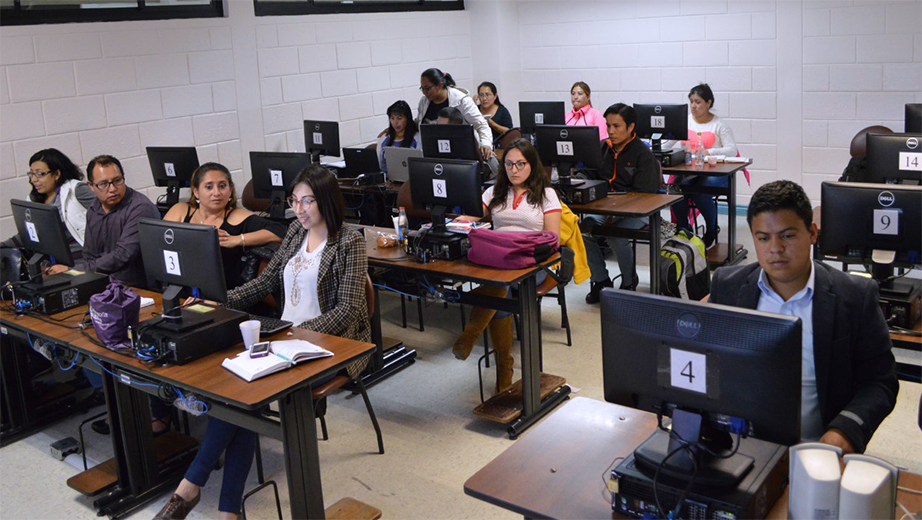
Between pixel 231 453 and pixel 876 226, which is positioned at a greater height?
pixel 876 226

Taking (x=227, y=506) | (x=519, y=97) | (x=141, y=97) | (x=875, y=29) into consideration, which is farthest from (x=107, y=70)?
(x=875, y=29)

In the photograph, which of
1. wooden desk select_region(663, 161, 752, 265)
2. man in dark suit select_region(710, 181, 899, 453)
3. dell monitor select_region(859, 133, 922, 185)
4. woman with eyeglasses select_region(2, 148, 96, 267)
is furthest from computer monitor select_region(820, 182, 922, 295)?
woman with eyeglasses select_region(2, 148, 96, 267)

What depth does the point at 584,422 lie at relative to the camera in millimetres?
2188

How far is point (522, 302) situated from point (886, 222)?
144cm

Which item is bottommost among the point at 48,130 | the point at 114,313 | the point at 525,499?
the point at 525,499

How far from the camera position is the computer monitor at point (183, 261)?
9.40 ft

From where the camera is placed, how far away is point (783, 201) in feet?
6.82

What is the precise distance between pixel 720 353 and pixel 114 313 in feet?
6.99

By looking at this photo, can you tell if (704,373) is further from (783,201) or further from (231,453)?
(231,453)

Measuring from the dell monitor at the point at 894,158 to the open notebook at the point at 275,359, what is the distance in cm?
291

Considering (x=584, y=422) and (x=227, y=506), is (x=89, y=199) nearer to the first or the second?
(x=227, y=506)

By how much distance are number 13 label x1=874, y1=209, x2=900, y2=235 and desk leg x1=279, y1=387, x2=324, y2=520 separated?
200 cm

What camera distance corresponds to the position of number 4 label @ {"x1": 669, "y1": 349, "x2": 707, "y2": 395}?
5.65 ft

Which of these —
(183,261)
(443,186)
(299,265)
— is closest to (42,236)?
(183,261)
